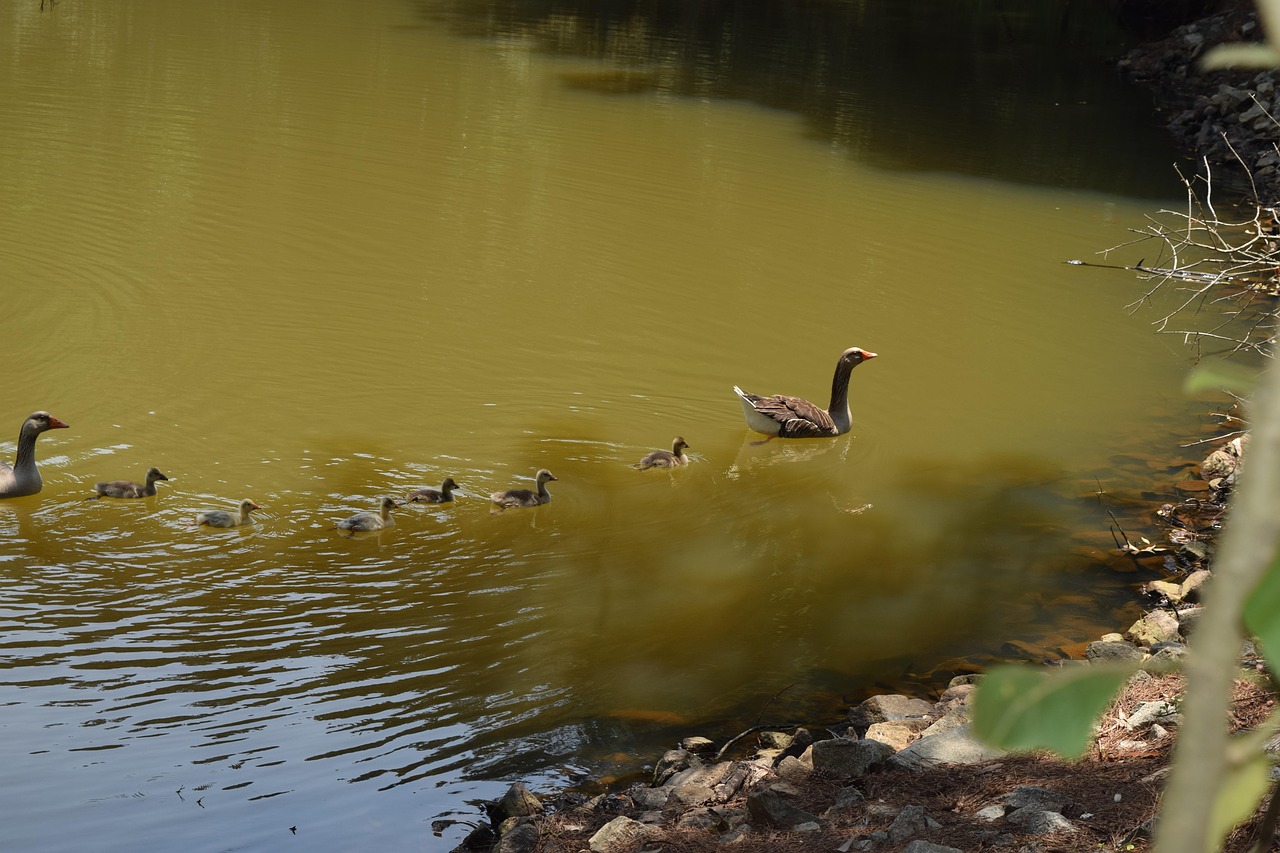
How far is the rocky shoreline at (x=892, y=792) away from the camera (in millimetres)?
5441

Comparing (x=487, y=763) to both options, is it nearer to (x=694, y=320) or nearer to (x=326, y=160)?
(x=694, y=320)

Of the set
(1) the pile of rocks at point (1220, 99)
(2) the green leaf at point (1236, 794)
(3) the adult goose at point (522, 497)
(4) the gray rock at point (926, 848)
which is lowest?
(4) the gray rock at point (926, 848)

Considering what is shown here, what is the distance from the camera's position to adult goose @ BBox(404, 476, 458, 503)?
31.6 ft

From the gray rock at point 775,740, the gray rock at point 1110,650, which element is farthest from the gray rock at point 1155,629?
the gray rock at point 775,740

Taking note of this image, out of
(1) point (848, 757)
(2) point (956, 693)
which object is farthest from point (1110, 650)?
(1) point (848, 757)

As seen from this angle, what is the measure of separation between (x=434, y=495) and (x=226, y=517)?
1.56 metres

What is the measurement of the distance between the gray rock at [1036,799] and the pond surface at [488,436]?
202 cm

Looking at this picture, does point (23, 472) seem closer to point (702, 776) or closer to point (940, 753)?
point (702, 776)

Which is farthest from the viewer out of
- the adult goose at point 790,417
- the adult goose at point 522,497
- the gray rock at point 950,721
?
the adult goose at point 790,417

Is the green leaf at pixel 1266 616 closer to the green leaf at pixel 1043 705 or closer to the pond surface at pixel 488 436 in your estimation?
the green leaf at pixel 1043 705

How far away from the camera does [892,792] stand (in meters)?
6.23

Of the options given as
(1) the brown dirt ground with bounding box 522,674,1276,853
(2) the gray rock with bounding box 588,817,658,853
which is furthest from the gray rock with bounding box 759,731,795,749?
(2) the gray rock with bounding box 588,817,658,853

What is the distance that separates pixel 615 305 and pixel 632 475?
173 inches

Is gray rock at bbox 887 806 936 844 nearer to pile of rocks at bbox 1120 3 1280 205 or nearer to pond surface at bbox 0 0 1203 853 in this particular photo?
pond surface at bbox 0 0 1203 853
